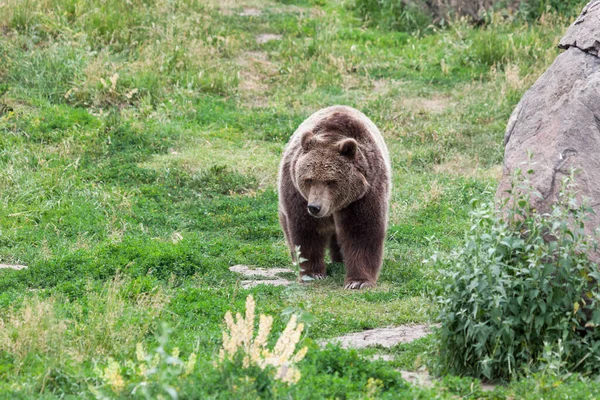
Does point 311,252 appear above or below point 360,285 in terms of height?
above

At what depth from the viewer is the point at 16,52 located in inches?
588

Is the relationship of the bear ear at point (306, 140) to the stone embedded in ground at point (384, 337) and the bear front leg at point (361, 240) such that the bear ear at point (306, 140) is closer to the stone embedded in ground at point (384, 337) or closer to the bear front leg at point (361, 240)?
the bear front leg at point (361, 240)

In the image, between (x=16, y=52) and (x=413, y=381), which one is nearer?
(x=413, y=381)

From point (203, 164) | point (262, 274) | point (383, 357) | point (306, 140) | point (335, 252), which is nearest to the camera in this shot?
point (383, 357)

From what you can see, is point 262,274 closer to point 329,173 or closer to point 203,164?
point 329,173

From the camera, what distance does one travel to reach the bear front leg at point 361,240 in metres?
8.72

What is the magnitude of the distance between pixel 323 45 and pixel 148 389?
12893 mm

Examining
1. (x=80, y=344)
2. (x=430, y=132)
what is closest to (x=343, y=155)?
(x=80, y=344)

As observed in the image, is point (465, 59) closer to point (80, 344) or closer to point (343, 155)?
point (343, 155)

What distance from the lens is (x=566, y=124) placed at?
261 inches

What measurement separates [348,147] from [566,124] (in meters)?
2.34

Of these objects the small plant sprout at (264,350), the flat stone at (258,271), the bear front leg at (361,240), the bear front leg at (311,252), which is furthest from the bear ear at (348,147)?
the small plant sprout at (264,350)

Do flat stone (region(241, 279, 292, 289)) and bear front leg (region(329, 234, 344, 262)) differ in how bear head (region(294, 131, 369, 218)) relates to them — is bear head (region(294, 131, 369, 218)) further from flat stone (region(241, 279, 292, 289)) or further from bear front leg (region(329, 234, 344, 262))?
bear front leg (region(329, 234, 344, 262))

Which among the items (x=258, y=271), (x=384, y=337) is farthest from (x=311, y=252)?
(x=384, y=337)
